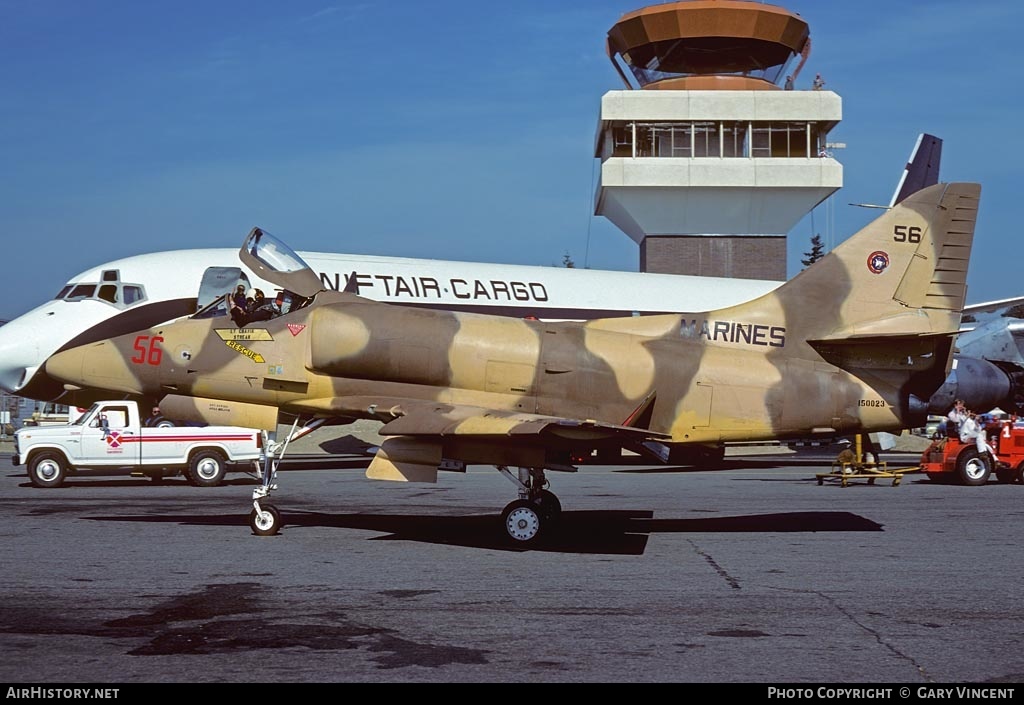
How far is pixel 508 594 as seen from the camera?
434 inches

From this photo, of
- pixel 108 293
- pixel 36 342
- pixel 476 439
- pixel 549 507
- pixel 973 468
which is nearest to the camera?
pixel 476 439

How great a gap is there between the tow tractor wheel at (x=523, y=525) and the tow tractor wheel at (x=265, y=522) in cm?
330

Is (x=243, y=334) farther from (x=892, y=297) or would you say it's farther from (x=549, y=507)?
(x=892, y=297)

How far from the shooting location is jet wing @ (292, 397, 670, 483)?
13.6 m

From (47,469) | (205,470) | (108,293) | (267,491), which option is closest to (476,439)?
(267,491)

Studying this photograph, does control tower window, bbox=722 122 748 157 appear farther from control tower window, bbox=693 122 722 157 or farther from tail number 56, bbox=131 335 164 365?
tail number 56, bbox=131 335 164 365

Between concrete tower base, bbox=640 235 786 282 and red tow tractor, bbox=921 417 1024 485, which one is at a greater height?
concrete tower base, bbox=640 235 786 282

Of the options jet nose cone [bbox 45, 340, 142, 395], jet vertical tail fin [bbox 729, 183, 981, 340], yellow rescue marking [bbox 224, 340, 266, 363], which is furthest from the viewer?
jet vertical tail fin [bbox 729, 183, 981, 340]

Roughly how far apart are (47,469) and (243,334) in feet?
40.0

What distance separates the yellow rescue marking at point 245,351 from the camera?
15.3 metres

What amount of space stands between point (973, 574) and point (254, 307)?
9.73 metres

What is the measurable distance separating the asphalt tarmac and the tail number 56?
2420 millimetres

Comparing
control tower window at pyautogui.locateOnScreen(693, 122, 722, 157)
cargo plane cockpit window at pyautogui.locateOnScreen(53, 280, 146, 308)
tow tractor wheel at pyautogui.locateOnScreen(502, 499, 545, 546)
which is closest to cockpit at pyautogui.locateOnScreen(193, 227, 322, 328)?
tow tractor wheel at pyautogui.locateOnScreen(502, 499, 545, 546)

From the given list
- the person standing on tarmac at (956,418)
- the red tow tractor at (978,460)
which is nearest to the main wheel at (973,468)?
the red tow tractor at (978,460)
